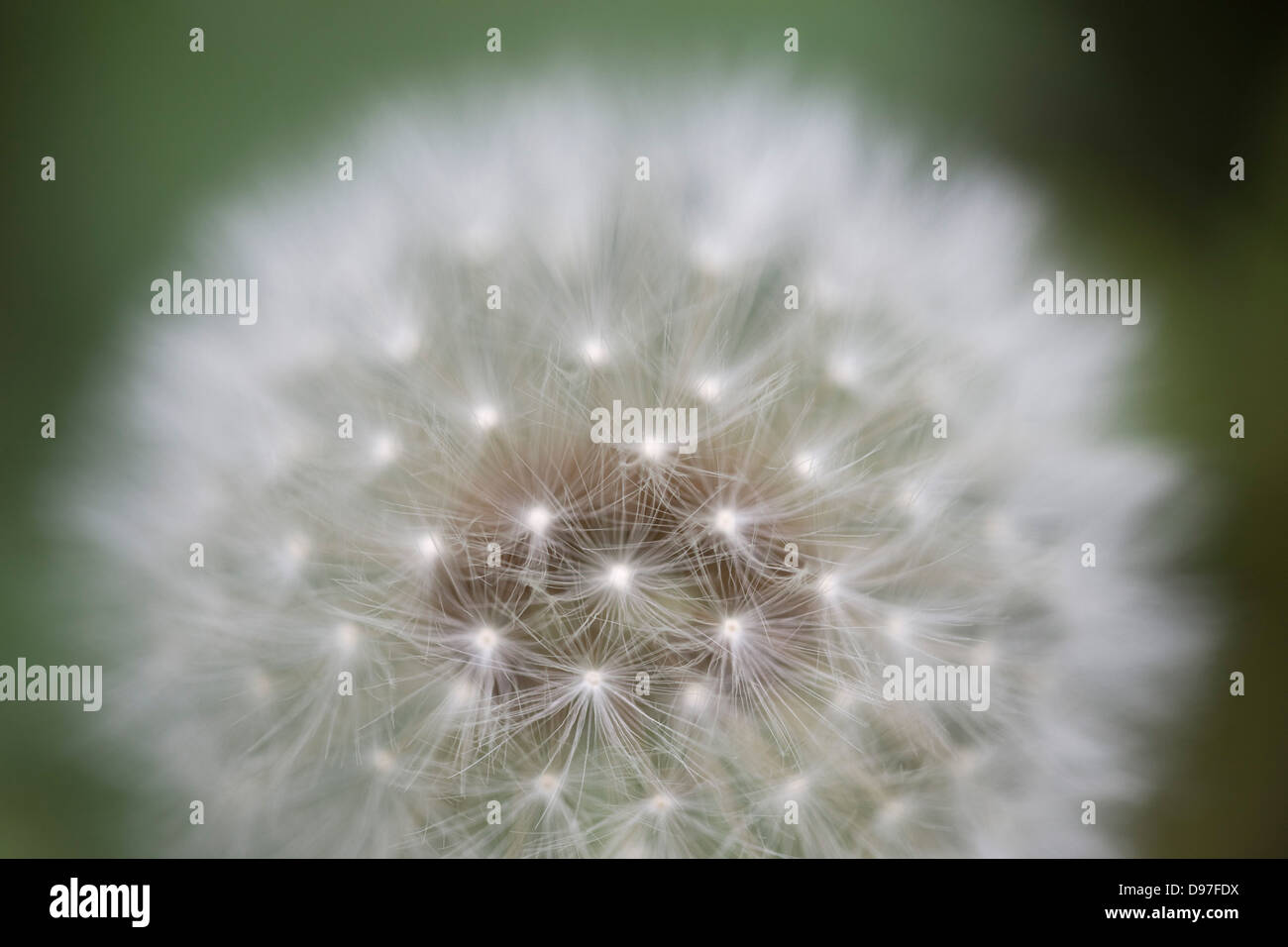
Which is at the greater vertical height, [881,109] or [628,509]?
[881,109]

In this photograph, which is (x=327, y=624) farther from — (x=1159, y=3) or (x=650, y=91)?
(x=1159, y=3)


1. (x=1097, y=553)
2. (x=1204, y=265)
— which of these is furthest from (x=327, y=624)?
(x=1204, y=265)
